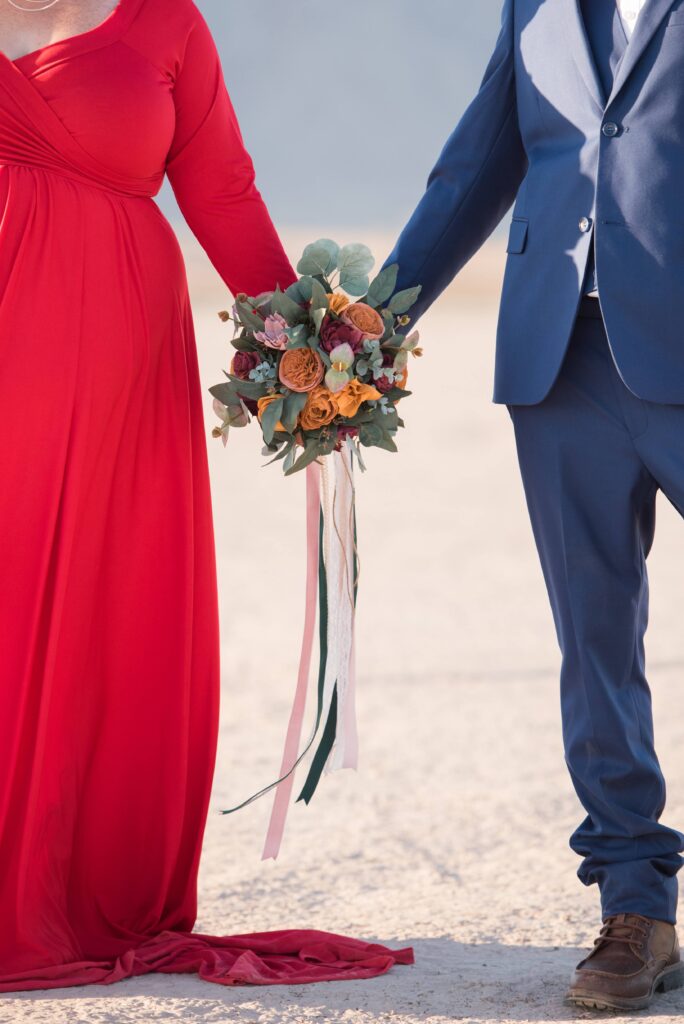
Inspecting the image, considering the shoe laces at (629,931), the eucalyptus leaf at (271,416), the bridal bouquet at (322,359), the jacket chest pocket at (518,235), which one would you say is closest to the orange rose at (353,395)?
the bridal bouquet at (322,359)

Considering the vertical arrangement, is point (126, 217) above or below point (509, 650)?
above

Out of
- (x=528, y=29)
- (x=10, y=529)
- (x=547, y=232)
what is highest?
(x=528, y=29)

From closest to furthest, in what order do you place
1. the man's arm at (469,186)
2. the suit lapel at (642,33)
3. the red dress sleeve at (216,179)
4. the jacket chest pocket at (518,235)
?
1. the suit lapel at (642,33)
2. the jacket chest pocket at (518,235)
3. the man's arm at (469,186)
4. the red dress sleeve at (216,179)

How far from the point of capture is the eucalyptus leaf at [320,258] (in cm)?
268

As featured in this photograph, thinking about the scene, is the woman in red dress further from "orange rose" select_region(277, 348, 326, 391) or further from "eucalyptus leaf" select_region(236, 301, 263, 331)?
"orange rose" select_region(277, 348, 326, 391)

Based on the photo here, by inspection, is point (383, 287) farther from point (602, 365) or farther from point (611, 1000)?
point (611, 1000)

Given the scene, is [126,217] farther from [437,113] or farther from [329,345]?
[437,113]

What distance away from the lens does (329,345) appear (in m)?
2.60

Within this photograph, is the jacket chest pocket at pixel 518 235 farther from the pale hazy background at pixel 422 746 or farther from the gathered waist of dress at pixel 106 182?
the pale hazy background at pixel 422 746

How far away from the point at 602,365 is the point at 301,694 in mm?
933

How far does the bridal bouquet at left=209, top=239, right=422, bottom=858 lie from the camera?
261cm

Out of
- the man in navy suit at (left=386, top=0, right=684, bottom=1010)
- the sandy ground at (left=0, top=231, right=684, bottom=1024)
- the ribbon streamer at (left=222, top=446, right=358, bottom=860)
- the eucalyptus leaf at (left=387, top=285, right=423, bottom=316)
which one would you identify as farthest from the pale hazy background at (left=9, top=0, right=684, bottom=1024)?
the eucalyptus leaf at (left=387, top=285, right=423, bottom=316)

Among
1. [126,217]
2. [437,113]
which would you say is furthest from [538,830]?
[437,113]

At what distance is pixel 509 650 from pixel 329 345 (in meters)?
4.70
